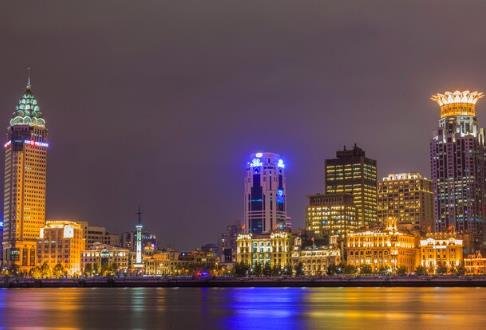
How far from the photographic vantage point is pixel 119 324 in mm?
86250

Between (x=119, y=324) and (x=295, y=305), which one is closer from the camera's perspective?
(x=119, y=324)

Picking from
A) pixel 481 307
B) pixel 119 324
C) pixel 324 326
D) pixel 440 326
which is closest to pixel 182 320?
pixel 119 324

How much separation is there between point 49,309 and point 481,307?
4989 centimetres

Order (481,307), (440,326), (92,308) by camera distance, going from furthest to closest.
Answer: (92,308)
(481,307)
(440,326)

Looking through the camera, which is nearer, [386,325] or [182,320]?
[386,325]

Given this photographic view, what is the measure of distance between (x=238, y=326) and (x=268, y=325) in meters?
2.79

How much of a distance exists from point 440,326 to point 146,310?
38.8 metres

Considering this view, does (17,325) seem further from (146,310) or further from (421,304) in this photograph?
(421,304)

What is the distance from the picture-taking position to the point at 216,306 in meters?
118

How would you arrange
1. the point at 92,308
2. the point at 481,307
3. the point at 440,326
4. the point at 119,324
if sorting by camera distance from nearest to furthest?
1. the point at 440,326
2. the point at 119,324
3. the point at 481,307
4. the point at 92,308

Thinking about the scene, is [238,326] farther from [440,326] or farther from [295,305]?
[295,305]

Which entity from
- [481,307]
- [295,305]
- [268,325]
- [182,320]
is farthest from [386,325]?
[295,305]

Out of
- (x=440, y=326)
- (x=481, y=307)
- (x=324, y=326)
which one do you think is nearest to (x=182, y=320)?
(x=324, y=326)

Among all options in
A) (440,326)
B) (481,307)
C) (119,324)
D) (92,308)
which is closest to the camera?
(440,326)
